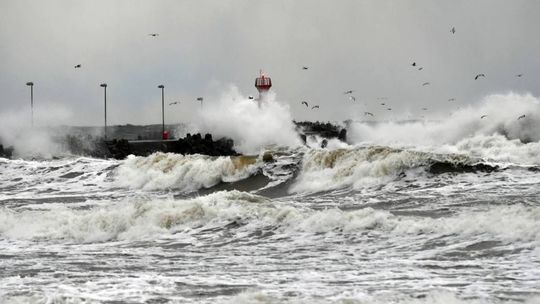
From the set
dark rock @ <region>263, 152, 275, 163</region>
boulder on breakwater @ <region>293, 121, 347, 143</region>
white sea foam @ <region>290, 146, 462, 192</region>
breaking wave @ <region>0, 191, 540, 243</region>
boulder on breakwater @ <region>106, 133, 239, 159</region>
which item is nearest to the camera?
breaking wave @ <region>0, 191, 540, 243</region>

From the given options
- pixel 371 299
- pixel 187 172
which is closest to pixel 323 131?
pixel 187 172

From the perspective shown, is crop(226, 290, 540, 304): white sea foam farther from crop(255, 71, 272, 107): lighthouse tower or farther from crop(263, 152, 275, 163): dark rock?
crop(255, 71, 272, 107): lighthouse tower

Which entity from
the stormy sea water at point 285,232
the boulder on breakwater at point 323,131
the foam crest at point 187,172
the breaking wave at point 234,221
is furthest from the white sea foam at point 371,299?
the boulder on breakwater at point 323,131

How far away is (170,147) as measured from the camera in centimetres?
4853

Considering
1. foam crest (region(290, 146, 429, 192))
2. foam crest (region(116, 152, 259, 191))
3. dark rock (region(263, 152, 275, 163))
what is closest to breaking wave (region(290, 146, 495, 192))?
foam crest (region(290, 146, 429, 192))

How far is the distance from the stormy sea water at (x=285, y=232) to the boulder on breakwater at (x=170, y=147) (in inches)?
627

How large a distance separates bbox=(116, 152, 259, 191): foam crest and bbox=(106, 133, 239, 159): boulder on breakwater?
15.8 m

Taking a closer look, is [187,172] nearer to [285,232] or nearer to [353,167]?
[353,167]

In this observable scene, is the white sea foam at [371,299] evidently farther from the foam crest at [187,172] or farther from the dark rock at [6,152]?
the dark rock at [6,152]

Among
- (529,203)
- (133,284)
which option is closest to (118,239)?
(133,284)

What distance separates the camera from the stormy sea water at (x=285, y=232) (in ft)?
32.4

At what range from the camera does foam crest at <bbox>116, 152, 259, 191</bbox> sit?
28328 millimetres

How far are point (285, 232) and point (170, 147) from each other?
33.9m

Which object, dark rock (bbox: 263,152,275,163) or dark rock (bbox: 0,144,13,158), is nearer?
dark rock (bbox: 263,152,275,163)
